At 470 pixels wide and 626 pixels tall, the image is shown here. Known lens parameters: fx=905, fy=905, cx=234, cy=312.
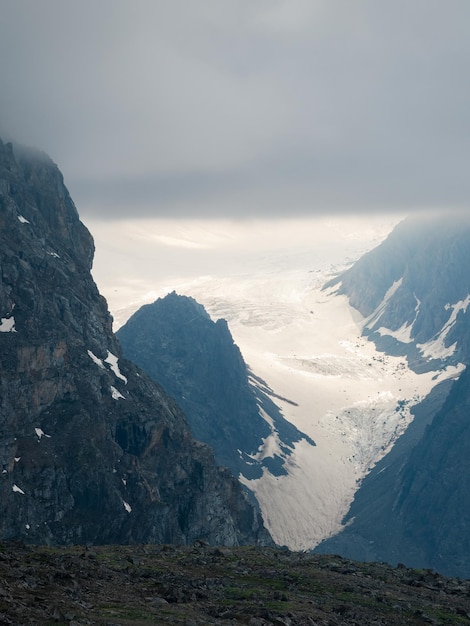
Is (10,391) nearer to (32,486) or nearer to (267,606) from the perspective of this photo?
(32,486)

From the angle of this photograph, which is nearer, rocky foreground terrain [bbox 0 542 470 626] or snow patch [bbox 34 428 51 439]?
rocky foreground terrain [bbox 0 542 470 626]

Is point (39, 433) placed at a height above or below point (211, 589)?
above

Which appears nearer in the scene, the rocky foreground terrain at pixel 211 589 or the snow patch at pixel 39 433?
the rocky foreground terrain at pixel 211 589

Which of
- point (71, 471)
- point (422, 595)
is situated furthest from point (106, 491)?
point (422, 595)

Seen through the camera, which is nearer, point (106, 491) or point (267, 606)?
point (267, 606)

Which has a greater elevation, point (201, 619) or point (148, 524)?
point (201, 619)

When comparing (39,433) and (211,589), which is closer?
(211,589)

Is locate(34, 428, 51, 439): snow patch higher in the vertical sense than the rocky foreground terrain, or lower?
higher

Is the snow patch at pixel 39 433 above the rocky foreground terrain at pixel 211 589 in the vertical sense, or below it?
above
